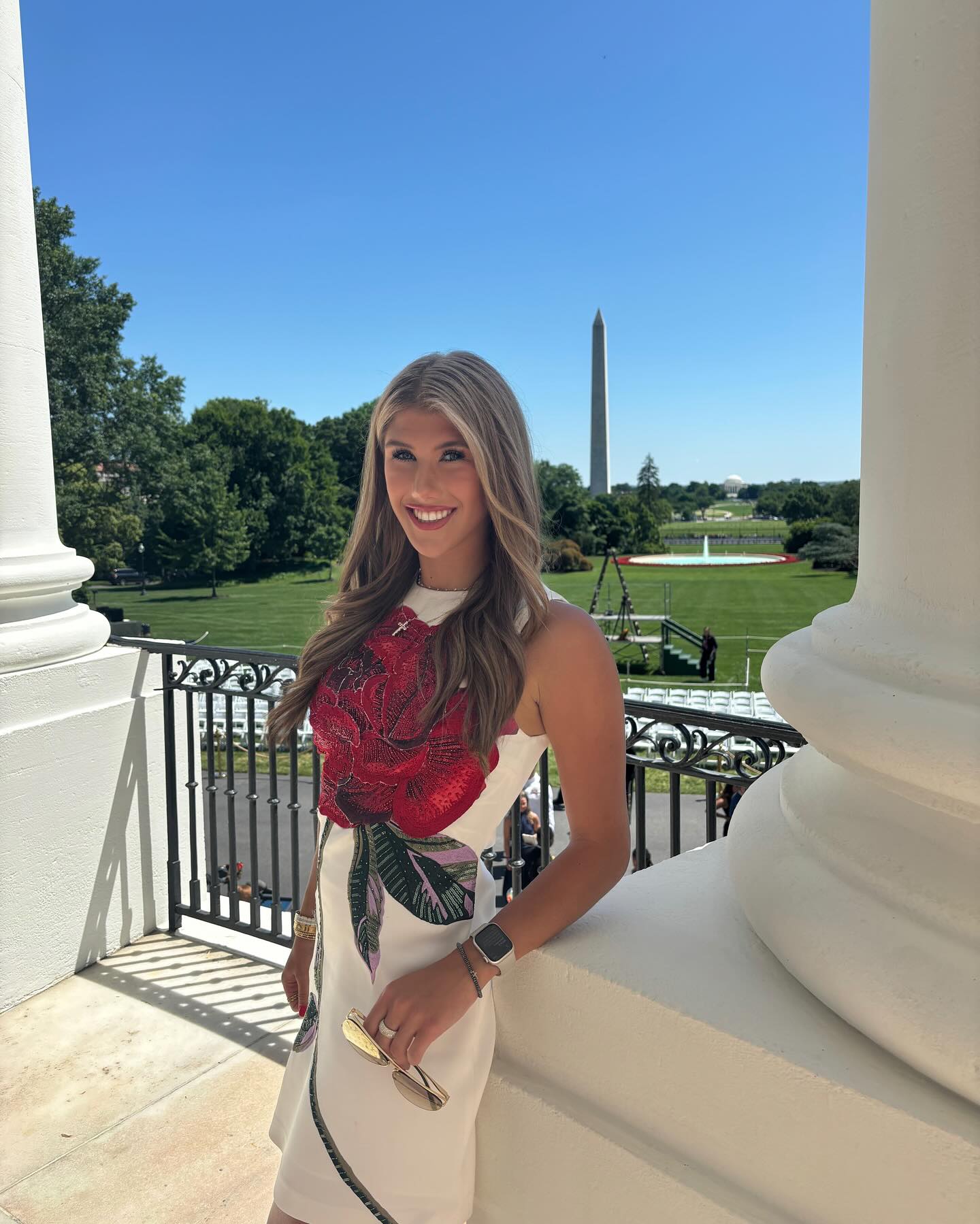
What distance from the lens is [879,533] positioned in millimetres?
1343

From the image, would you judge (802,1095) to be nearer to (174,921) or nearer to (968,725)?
(968,725)

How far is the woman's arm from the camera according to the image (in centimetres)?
161

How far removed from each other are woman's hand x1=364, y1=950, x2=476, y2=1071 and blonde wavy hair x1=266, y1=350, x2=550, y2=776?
0.37 m

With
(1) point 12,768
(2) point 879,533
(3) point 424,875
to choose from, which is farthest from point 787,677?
(1) point 12,768

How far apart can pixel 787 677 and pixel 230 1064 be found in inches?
114

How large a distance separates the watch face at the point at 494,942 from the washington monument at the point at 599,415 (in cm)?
7598

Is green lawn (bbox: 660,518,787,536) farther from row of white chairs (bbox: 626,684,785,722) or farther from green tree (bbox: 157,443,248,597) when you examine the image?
row of white chairs (bbox: 626,684,785,722)

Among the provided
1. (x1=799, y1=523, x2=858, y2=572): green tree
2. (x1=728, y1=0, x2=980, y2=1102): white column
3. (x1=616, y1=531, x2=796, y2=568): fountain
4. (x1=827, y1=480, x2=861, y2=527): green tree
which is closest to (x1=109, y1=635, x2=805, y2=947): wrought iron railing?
(x1=728, y1=0, x2=980, y2=1102): white column

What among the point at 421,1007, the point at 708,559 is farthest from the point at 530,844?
the point at 708,559

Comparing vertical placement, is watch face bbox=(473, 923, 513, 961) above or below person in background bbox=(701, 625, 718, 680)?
above

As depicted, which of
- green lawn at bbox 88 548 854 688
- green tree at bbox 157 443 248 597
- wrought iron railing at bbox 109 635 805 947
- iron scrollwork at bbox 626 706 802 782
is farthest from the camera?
green lawn at bbox 88 548 854 688

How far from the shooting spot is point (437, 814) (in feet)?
5.49

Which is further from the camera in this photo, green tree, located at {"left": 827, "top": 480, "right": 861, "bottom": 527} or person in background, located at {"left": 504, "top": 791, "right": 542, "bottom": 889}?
green tree, located at {"left": 827, "top": 480, "right": 861, "bottom": 527}

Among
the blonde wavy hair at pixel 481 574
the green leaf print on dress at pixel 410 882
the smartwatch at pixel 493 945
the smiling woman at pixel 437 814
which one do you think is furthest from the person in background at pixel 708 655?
the smartwatch at pixel 493 945
